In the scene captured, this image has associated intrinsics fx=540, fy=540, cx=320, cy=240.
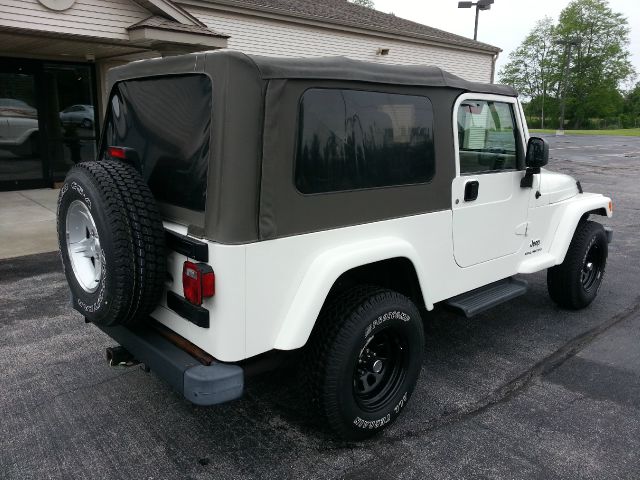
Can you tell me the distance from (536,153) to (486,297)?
3.56 feet

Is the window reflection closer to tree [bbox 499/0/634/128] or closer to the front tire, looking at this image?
the front tire

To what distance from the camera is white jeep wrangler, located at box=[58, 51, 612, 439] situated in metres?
2.40

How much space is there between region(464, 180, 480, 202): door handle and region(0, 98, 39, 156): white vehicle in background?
1001cm

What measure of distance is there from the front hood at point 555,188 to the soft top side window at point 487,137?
Answer: 463 millimetres

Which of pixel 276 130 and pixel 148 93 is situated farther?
pixel 148 93

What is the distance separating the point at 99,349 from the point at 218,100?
2458 mm

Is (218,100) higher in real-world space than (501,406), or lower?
higher

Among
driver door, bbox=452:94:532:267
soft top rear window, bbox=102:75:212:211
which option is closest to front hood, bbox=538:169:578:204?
driver door, bbox=452:94:532:267

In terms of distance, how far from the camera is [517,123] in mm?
3979

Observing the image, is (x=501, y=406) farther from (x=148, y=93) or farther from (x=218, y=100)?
(x=148, y=93)

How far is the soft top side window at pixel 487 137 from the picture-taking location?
3.49 metres

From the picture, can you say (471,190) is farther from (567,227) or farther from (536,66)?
(536,66)

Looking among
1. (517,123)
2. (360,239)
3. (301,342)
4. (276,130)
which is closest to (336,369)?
(301,342)

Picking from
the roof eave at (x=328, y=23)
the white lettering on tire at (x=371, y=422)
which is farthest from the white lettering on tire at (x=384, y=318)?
the roof eave at (x=328, y=23)
